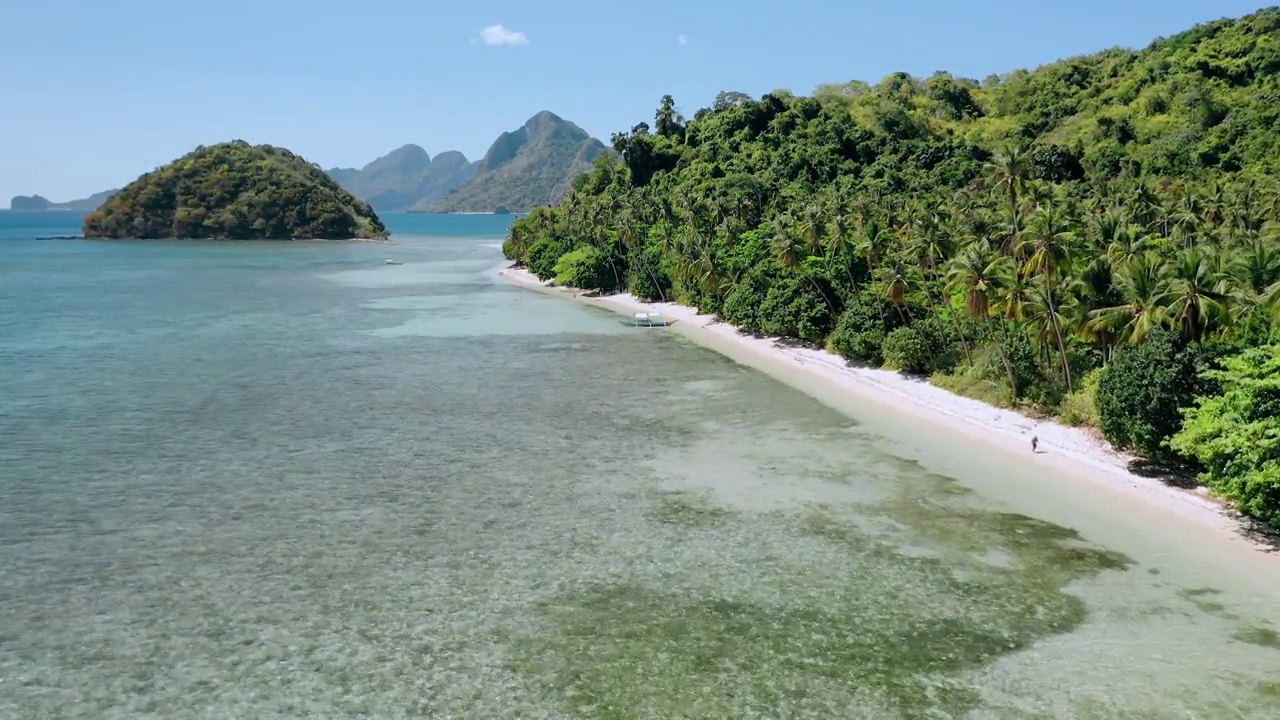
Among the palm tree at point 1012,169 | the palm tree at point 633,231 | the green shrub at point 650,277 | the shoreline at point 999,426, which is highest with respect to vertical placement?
the palm tree at point 1012,169

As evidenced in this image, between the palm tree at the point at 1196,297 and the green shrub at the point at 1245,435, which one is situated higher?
the palm tree at the point at 1196,297

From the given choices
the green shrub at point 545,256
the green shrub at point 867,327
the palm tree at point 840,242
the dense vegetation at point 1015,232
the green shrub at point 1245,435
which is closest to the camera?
the green shrub at point 1245,435

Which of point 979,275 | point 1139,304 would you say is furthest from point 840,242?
point 1139,304

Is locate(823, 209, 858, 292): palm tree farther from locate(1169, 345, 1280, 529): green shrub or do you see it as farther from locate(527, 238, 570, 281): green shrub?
locate(527, 238, 570, 281): green shrub

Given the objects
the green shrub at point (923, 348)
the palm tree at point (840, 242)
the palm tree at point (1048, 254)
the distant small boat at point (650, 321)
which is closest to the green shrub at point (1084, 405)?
the palm tree at point (1048, 254)

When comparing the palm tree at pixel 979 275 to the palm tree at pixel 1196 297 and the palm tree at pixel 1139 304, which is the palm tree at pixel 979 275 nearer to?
the palm tree at pixel 1139 304

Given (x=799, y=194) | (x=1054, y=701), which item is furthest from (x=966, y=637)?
A: (x=799, y=194)
